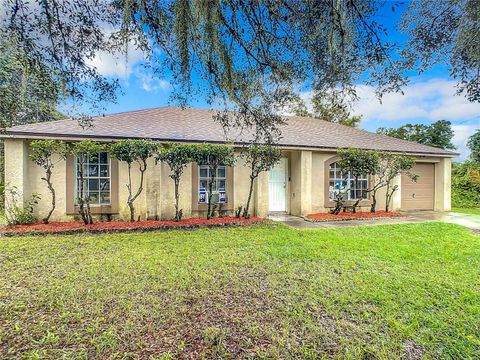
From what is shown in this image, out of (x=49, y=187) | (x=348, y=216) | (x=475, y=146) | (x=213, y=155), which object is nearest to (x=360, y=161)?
(x=348, y=216)

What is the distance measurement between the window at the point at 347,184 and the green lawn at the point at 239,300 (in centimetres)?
542

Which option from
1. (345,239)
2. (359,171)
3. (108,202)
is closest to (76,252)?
(108,202)

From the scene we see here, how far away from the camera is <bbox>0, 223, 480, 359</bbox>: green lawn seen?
2.94 m

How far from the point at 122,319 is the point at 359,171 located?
32.5ft

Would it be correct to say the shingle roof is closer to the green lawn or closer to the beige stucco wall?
the beige stucco wall

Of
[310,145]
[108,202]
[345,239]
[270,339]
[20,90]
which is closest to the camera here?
[270,339]

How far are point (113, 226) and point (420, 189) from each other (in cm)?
1424

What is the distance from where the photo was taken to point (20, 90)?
390 cm

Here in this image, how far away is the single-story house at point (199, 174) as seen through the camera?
911cm

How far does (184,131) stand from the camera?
11102 millimetres

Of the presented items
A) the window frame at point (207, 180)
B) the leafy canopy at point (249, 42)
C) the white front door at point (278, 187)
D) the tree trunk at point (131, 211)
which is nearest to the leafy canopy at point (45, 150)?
the tree trunk at point (131, 211)

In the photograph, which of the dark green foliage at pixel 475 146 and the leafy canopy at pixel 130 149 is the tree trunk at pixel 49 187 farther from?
the dark green foliage at pixel 475 146

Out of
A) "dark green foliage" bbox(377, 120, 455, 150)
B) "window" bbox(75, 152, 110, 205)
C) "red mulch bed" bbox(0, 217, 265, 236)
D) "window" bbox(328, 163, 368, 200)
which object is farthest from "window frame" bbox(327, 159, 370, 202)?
"dark green foliage" bbox(377, 120, 455, 150)

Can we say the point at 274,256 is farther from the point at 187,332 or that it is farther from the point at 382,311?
the point at 187,332
